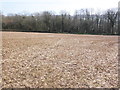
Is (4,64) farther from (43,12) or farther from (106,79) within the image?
(43,12)

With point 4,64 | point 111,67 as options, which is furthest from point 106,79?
point 4,64

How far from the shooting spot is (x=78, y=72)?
6.23 meters

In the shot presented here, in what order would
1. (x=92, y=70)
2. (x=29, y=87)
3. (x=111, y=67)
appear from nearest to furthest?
(x=29, y=87), (x=92, y=70), (x=111, y=67)

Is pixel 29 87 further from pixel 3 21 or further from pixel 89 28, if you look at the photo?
pixel 3 21

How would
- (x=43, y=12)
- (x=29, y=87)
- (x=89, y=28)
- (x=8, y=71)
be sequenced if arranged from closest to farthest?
(x=29, y=87) → (x=8, y=71) → (x=89, y=28) → (x=43, y=12)

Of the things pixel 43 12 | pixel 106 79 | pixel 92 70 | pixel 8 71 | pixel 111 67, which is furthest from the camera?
pixel 43 12

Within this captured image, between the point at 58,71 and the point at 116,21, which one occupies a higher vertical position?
the point at 116,21

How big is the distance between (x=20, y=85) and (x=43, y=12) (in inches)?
2246

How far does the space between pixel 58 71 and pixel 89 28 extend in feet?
160

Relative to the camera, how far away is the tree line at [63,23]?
53312 mm

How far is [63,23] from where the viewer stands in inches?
2195

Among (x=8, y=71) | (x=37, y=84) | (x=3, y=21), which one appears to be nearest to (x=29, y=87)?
(x=37, y=84)

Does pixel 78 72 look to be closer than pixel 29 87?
No

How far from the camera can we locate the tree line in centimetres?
5331
